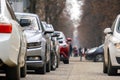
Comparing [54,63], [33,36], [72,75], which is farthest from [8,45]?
[54,63]

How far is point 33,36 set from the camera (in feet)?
51.2

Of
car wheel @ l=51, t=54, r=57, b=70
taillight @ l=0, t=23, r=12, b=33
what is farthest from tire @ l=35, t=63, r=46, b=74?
taillight @ l=0, t=23, r=12, b=33

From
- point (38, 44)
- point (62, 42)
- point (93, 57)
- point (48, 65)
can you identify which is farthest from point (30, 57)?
point (93, 57)

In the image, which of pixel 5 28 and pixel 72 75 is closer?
pixel 5 28

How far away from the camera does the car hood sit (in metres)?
15.5

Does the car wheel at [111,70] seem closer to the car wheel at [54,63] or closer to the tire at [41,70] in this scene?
the tire at [41,70]

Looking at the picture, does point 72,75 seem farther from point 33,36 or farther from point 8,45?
point 8,45

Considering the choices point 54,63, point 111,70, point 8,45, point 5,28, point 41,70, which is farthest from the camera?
point 54,63

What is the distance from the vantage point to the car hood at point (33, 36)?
15.5 meters

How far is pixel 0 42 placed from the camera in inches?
375

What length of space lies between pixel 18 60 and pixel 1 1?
4.08 feet

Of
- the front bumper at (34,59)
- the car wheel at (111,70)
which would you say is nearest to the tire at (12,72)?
the front bumper at (34,59)

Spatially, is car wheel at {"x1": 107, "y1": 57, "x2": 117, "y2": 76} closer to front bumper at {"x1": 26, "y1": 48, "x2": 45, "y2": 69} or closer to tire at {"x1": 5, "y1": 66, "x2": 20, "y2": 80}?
front bumper at {"x1": 26, "y1": 48, "x2": 45, "y2": 69}

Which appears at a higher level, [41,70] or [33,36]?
[33,36]
